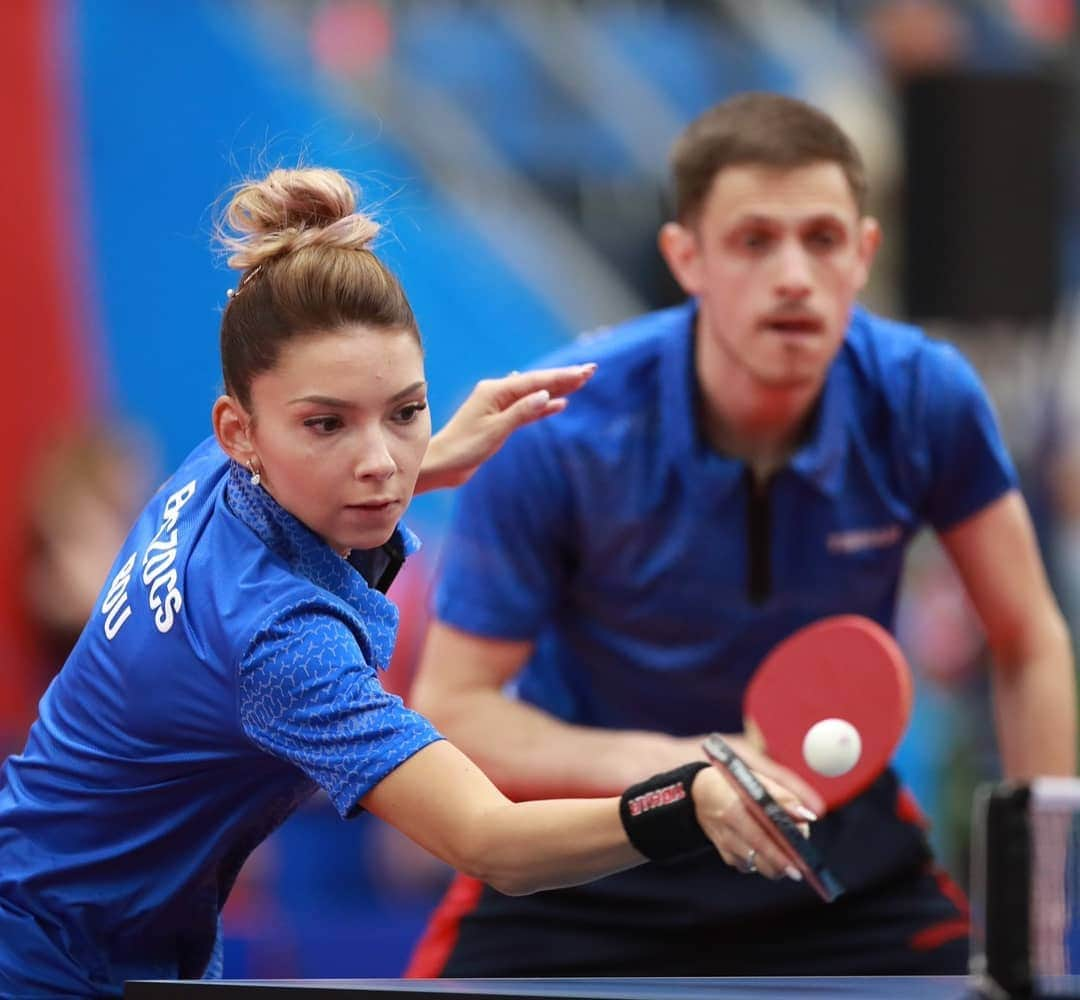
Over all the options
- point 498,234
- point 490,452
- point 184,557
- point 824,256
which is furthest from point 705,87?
point 184,557

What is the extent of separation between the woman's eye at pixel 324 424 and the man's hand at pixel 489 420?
65 cm

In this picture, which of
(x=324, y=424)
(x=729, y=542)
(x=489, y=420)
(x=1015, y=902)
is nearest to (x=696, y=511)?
(x=729, y=542)

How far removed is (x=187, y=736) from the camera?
2.88 meters

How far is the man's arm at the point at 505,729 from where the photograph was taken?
13.5 ft

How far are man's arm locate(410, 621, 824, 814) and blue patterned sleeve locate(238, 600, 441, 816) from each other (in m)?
1.37

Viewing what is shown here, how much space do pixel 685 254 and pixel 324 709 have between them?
199 cm

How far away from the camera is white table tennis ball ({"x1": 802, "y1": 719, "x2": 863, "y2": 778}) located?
3.46 m

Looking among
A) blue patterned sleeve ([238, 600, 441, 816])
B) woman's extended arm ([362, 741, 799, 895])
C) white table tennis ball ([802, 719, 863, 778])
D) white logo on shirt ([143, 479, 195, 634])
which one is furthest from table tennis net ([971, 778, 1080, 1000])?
white logo on shirt ([143, 479, 195, 634])

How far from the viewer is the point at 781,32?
29.5 ft

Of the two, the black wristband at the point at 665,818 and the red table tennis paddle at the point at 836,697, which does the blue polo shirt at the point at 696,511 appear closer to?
the red table tennis paddle at the point at 836,697

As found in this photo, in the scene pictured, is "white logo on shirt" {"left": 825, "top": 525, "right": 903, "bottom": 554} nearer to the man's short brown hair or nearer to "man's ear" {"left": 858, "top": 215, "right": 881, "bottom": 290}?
"man's ear" {"left": 858, "top": 215, "right": 881, "bottom": 290}

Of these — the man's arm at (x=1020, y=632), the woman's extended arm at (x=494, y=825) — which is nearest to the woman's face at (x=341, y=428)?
the woman's extended arm at (x=494, y=825)

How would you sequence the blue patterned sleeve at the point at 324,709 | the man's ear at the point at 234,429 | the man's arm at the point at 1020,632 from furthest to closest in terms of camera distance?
the man's arm at the point at 1020,632 < the man's ear at the point at 234,429 < the blue patterned sleeve at the point at 324,709

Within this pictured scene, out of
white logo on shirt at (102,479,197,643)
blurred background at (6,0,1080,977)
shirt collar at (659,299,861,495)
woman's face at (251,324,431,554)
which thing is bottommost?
white logo on shirt at (102,479,197,643)
